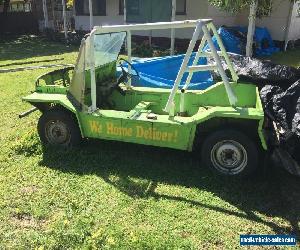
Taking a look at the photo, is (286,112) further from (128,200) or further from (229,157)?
(128,200)

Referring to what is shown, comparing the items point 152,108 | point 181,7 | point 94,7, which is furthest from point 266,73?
point 94,7

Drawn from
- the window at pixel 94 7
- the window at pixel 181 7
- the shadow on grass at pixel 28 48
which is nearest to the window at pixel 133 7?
the window at pixel 181 7

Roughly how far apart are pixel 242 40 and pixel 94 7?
9.66m

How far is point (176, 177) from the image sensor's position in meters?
5.21

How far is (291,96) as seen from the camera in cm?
552

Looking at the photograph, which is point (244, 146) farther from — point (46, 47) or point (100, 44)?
point (46, 47)

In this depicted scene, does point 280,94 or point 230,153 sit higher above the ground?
point 280,94

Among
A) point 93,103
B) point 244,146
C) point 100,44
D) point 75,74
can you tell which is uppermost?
point 100,44

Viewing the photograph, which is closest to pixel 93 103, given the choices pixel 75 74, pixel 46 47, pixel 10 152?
pixel 75 74

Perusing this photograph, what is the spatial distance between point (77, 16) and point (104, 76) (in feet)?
54.8

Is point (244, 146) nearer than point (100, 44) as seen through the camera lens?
Yes

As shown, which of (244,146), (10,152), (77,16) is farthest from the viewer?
(77,16)

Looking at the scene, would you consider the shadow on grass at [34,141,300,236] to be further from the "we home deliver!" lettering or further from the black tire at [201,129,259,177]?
the "we home deliver!" lettering

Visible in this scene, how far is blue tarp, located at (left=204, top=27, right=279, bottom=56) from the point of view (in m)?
14.4
